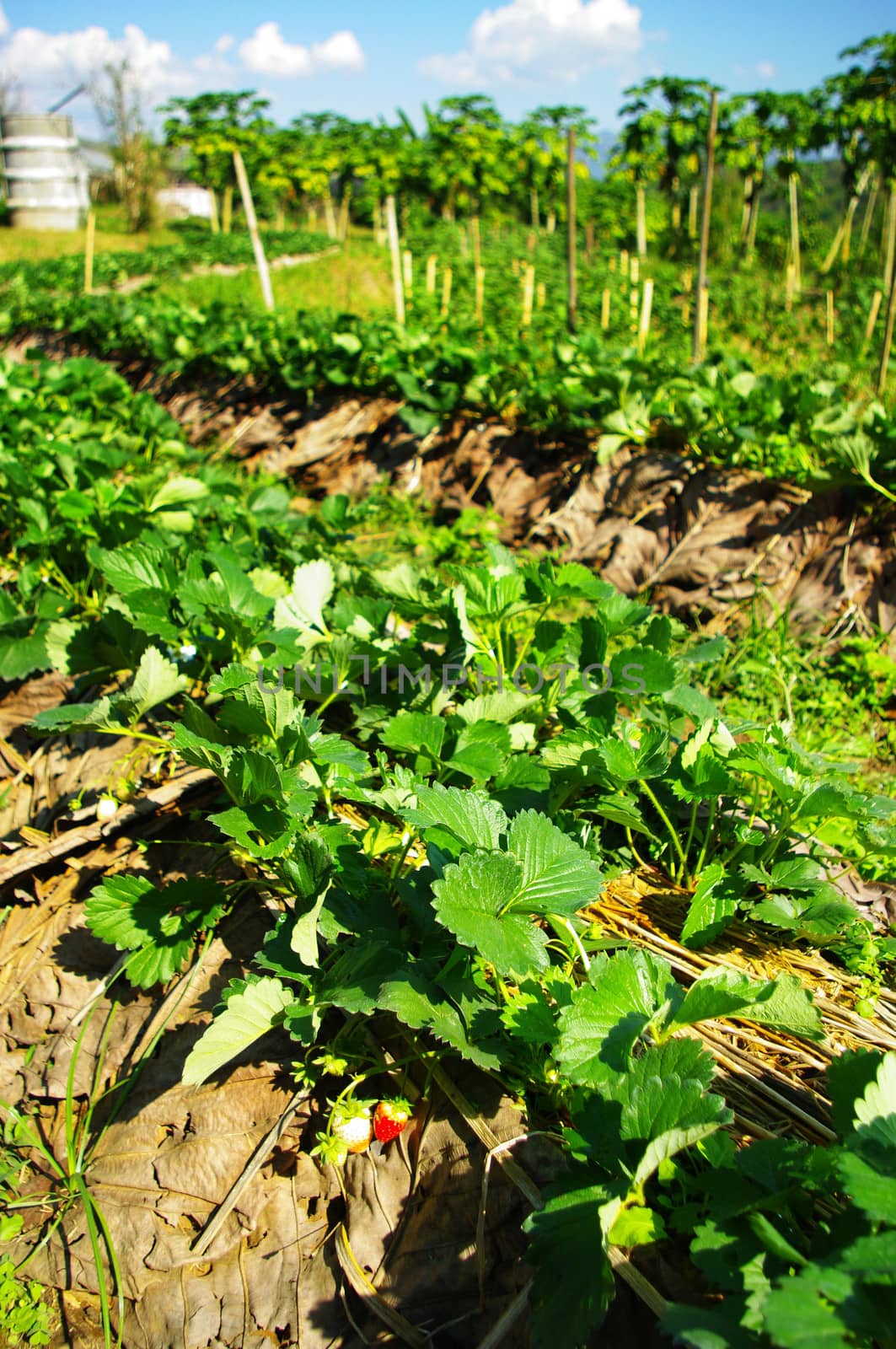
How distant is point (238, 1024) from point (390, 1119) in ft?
0.96

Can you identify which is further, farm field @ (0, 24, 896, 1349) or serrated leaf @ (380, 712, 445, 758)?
serrated leaf @ (380, 712, 445, 758)

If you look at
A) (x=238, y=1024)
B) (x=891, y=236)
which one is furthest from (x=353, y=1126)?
(x=891, y=236)

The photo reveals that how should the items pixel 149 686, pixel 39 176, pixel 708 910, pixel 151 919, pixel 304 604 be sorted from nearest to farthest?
pixel 708 910
pixel 151 919
pixel 149 686
pixel 304 604
pixel 39 176

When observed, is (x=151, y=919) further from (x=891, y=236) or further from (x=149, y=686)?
(x=891, y=236)

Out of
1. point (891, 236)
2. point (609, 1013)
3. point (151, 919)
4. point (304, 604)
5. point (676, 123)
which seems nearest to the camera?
point (609, 1013)

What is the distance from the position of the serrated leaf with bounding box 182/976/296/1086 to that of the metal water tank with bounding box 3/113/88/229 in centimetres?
3887

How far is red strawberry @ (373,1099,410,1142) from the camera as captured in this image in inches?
55.2

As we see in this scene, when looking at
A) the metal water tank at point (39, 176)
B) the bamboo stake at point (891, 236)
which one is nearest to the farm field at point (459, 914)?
the bamboo stake at point (891, 236)

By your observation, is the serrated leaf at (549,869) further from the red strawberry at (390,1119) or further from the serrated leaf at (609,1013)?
the red strawberry at (390,1119)

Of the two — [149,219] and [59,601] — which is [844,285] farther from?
[149,219]

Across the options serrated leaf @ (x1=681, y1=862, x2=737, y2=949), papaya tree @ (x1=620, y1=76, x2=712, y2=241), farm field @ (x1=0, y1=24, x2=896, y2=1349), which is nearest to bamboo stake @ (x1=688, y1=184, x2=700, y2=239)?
papaya tree @ (x1=620, y1=76, x2=712, y2=241)

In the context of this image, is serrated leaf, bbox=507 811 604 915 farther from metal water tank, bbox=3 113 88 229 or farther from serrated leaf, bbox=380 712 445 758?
metal water tank, bbox=3 113 88 229

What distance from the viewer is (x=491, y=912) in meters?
1.26

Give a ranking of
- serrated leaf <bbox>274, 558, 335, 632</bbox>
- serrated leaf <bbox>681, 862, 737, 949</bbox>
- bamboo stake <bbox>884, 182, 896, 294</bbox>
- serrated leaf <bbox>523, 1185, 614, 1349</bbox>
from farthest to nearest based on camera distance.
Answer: bamboo stake <bbox>884, 182, 896, 294</bbox>
serrated leaf <bbox>274, 558, 335, 632</bbox>
serrated leaf <bbox>681, 862, 737, 949</bbox>
serrated leaf <bbox>523, 1185, 614, 1349</bbox>
